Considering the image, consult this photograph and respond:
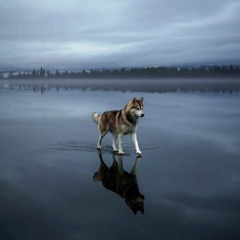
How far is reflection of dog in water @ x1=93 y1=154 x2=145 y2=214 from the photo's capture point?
771 centimetres

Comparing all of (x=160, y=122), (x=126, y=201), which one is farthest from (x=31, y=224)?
(x=160, y=122)

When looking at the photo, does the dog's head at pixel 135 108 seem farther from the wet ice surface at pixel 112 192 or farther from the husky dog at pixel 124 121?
the wet ice surface at pixel 112 192

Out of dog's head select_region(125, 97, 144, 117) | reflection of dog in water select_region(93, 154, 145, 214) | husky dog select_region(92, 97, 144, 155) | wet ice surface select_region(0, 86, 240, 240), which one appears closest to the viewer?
wet ice surface select_region(0, 86, 240, 240)

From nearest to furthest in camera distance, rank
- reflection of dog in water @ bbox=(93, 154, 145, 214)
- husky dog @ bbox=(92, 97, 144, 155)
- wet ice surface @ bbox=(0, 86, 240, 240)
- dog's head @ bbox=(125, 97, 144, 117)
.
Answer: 1. wet ice surface @ bbox=(0, 86, 240, 240)
2. reflection of dog in water @ bbox=(93, 154, 145, 214)
3. dog's head @ bbox=(125, 97, 144, 117)
4. husky dog @ bbox=(92, 97, 144, 155)

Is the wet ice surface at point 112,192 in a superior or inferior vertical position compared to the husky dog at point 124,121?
inferior

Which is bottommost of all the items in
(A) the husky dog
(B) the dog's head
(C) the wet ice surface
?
(C) the wet ice surface

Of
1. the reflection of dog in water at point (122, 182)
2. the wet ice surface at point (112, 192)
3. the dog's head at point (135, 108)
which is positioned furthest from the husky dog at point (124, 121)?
the reflection of dog in water at point (122, 182)

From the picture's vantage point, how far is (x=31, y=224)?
661 cm

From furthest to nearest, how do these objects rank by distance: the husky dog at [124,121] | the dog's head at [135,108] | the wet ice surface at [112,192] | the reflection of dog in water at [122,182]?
the husky dog at [124,121] → the dog's head at [135,108] → the reflection of dog in water at [122,182] → the wet ice surface at [112,192]

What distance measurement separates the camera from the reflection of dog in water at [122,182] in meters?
7.71

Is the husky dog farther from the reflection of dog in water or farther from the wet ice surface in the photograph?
the reflection of dog in water

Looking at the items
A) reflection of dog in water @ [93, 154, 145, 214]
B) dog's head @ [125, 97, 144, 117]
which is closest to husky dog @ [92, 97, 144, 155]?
dog's head @ [125, 97, 144, 117]

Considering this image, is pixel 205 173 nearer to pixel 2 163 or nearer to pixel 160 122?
pixel 2 163

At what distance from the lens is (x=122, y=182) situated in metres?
9.09
